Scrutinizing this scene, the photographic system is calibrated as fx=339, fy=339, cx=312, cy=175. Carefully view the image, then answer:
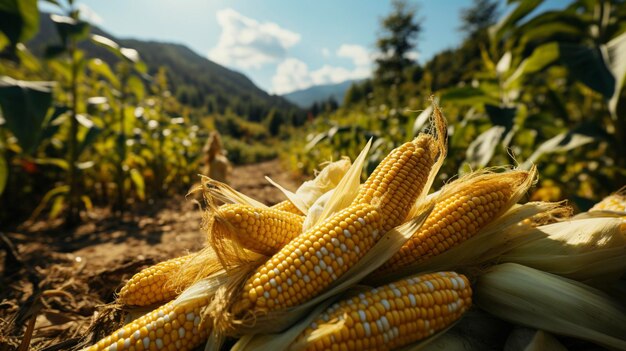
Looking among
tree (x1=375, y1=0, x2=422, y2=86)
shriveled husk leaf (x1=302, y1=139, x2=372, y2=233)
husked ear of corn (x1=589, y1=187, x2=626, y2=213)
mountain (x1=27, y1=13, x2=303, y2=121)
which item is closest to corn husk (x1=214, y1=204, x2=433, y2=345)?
shriveled husk leaf (x1=302, y1=139, x2=372, y2=233)

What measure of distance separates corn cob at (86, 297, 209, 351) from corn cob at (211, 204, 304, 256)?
0.21m

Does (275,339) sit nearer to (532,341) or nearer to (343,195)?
(343,195)

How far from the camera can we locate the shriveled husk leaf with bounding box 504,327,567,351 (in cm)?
96

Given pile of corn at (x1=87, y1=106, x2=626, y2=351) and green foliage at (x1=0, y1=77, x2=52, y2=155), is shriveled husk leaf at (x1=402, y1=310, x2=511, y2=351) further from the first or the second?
green foliage at (x1=0, y1=77, x2=52, y2=155)

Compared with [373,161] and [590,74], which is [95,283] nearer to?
[373,161]

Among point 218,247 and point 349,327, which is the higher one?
point 218,247

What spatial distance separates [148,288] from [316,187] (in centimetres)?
80

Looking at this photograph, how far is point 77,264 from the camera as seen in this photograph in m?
2.60

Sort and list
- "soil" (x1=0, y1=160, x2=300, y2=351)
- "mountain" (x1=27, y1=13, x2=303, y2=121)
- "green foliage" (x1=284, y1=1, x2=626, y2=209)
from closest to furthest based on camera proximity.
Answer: "soil" (x1=0, y1=160, x2=300, y2=351) → "green foliage" (x1=284, y1=1, x2=626, y2=209) → "mountain" (x1=27, y1=13, x2=303, y2=121)

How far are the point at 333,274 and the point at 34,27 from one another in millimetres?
2806

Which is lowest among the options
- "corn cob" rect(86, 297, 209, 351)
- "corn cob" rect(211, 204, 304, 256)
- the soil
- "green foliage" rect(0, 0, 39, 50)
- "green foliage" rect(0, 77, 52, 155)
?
the soil

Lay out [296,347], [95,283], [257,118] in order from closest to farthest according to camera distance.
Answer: [296,347] < [95,283] < [257,118]

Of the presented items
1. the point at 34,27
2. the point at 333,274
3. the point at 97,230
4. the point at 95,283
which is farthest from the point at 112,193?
the point at 333,274

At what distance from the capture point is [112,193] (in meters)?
5.23
